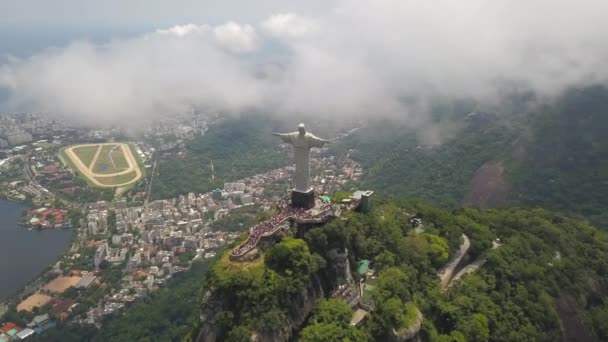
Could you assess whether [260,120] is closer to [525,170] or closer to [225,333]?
[525,170]

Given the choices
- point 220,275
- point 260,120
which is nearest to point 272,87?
point 260,120

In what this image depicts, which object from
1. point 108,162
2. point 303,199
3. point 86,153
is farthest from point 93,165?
point 303,199

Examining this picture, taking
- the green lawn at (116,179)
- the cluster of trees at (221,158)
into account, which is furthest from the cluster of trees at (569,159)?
the green lawn at (116,179)

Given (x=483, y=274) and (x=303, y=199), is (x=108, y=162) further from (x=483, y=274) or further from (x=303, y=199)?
(x=483, y=274)

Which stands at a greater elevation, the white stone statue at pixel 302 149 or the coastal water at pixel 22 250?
the white stone statue at pixel 302 149

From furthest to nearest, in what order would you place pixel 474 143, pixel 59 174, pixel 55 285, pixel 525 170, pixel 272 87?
pixel 272 87 < pixel 59 174 < pixel 474 143 < pixel 525 170 < pixel 55 285

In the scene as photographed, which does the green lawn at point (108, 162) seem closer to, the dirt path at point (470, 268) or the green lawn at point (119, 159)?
the green lawn at point (119, 159)
